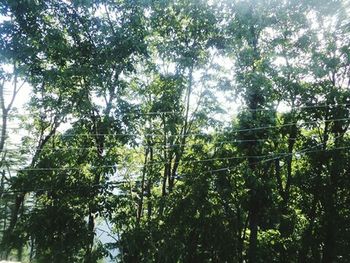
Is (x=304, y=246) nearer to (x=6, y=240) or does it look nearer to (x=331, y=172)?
(x=331, y=172)

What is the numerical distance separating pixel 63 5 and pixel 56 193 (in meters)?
7.32

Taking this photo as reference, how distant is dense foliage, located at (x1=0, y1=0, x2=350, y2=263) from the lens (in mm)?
11703

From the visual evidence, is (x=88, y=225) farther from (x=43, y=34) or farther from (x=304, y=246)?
(x=304, y=246)

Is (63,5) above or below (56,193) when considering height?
above

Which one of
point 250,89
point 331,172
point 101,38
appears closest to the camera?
point 101,38

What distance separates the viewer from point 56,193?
12.5 m

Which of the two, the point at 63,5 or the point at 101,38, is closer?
the point at 63,5

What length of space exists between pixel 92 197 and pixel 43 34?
6.60 metres

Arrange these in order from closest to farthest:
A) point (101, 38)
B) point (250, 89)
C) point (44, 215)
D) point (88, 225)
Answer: point (101, 38)
point (44, 215)
point (88, 225)
point (250, 89)

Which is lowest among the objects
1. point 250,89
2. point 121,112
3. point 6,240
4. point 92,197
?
point 6,240

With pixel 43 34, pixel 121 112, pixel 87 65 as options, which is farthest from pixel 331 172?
pixel 43 34

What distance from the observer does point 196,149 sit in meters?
14.5

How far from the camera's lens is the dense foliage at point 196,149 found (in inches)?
461

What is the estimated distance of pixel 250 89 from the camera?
44.5 feet
